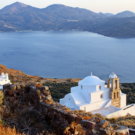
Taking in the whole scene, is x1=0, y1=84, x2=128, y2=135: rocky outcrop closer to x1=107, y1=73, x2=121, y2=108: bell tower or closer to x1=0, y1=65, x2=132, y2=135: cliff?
x1=0, y1=65, x2=132, y2=135: cliff

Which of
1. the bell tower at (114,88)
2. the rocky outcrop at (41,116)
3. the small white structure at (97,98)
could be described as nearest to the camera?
the rocky outcrop at (41,116)

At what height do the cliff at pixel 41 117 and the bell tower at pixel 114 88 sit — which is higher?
the cliff at pixel 41 117

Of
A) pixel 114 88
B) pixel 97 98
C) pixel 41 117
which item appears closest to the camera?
pixel 41 117

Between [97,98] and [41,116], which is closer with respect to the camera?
[41,116]

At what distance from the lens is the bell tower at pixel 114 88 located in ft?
51.5

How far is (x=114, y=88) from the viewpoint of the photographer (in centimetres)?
1573

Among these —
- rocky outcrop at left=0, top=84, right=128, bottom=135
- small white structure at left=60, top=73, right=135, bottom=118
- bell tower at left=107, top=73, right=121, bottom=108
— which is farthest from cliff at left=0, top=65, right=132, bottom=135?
bell tower at left=107, top=73, right=121, bottom=108

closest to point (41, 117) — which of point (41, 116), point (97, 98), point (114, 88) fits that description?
point (41, 116)

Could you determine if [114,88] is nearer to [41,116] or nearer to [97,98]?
[97,98]

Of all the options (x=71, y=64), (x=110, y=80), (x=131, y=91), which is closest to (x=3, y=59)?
(x=71, y=64)

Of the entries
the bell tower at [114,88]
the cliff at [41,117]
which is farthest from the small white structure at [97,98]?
the cliff at [41,117]

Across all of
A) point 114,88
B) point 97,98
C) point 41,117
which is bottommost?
point 97,98

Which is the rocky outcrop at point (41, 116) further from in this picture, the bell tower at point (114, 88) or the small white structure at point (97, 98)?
the bell tower at point (114, 88)

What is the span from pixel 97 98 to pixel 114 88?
4.40ft
